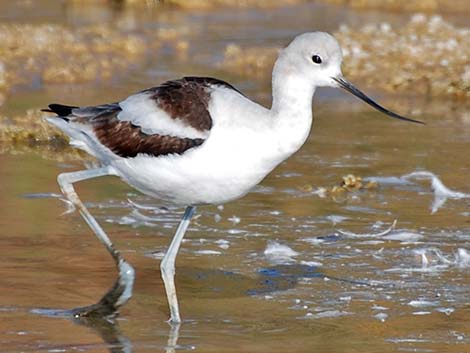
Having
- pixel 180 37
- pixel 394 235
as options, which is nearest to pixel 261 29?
pixel 180 37

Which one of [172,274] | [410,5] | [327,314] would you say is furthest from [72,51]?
[327,314]

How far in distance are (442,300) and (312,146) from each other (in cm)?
407

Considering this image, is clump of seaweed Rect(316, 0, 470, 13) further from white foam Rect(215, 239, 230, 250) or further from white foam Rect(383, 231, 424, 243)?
white foam Rect(215, 239, 230, 250)

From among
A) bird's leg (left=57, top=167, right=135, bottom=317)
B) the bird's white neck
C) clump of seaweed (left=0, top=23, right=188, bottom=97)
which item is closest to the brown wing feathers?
bird's leg (left=57, top=167, right=135, bottom=317)

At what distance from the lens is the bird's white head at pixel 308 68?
6645 millimetres

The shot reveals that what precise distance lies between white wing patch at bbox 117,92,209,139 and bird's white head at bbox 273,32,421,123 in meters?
0.44

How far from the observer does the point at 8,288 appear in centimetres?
708

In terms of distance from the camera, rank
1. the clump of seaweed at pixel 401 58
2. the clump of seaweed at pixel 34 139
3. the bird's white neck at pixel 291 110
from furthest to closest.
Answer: the clump of seaweed at pixel 401 58 < the clump of seaweed at pixel 34 139 < the bird's white neck at pixel 291 110

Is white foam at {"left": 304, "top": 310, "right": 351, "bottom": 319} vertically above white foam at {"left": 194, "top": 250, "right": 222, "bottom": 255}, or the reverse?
white foam at {"left": 304, "top": 310, "right": 351, "bottom": 319}

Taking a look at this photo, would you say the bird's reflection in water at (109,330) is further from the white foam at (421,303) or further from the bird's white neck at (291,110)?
the white foam at (421,303)

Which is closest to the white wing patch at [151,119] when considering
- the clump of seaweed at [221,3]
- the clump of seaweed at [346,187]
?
the clump of seaweed at [346,187]

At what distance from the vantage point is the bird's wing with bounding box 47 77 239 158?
260 inches

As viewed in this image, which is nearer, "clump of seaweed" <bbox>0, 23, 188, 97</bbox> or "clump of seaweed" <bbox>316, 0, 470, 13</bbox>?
"clump of seaweed" <bbox>0, 23, 188, 97</bbox>

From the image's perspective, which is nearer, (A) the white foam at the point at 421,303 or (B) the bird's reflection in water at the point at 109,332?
(B) the bird's reflection in water at the point at 109,332
